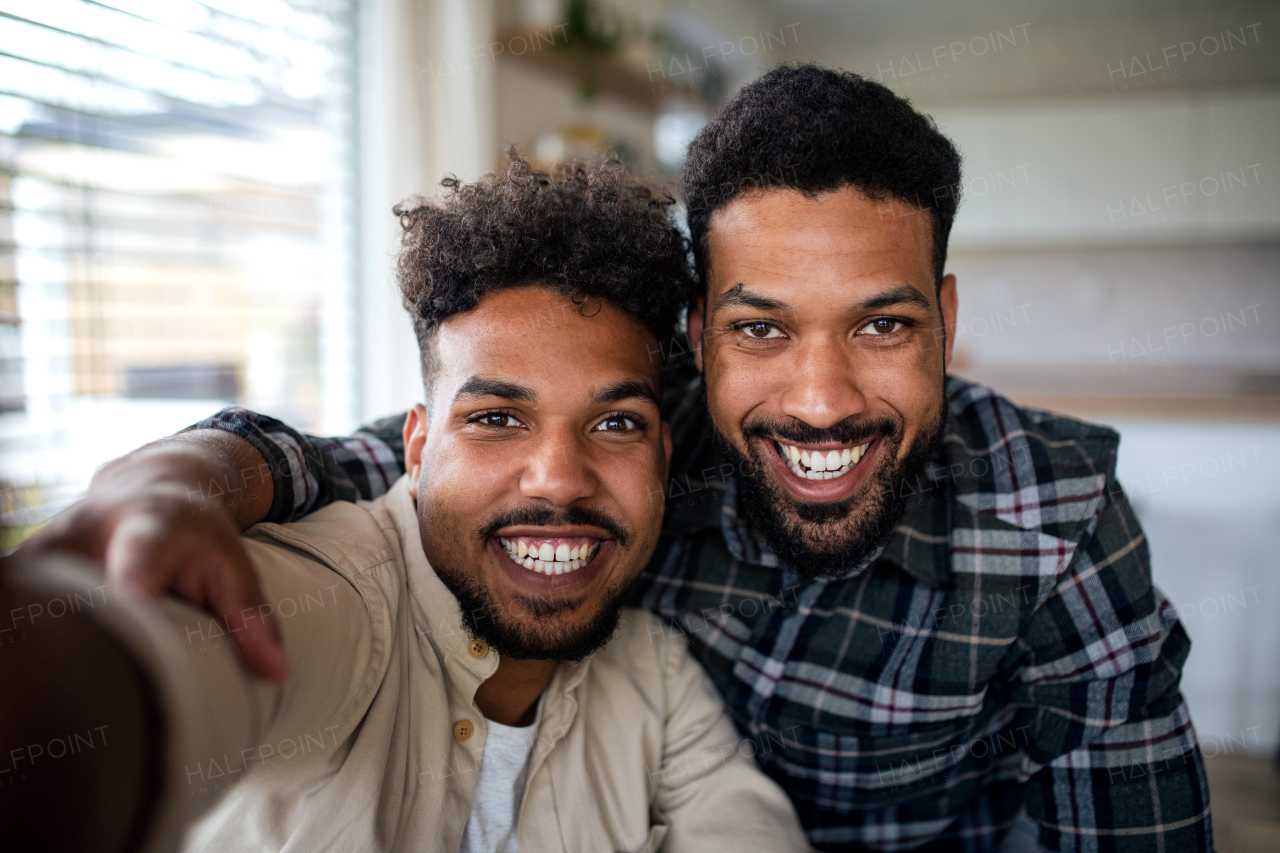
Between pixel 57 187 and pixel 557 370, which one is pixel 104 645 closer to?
pixel 557 370

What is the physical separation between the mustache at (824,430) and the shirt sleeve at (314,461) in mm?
506

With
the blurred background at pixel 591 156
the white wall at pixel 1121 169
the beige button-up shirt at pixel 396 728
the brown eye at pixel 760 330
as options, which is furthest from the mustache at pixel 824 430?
the white wall at pixel 1121 169

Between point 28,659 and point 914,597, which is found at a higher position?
point 28,659

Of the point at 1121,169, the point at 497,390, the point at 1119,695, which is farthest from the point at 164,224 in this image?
the point at 1121,169

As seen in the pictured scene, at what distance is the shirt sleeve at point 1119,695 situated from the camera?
1.14m

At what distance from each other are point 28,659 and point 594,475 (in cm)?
57

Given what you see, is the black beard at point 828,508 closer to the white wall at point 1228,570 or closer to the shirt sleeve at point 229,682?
the shirt sleeve at point 229,682

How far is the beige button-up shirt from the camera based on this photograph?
533mm

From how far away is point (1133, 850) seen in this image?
3.82 feet

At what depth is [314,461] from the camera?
105 cm

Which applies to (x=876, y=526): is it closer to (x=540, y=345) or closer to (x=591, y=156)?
(x=540, y=345)

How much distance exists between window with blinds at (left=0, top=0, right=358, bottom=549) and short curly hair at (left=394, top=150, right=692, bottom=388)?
65 cm

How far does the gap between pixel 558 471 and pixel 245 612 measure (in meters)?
0.40

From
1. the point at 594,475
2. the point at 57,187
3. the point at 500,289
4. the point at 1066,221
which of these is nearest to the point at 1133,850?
the point at 594,475
